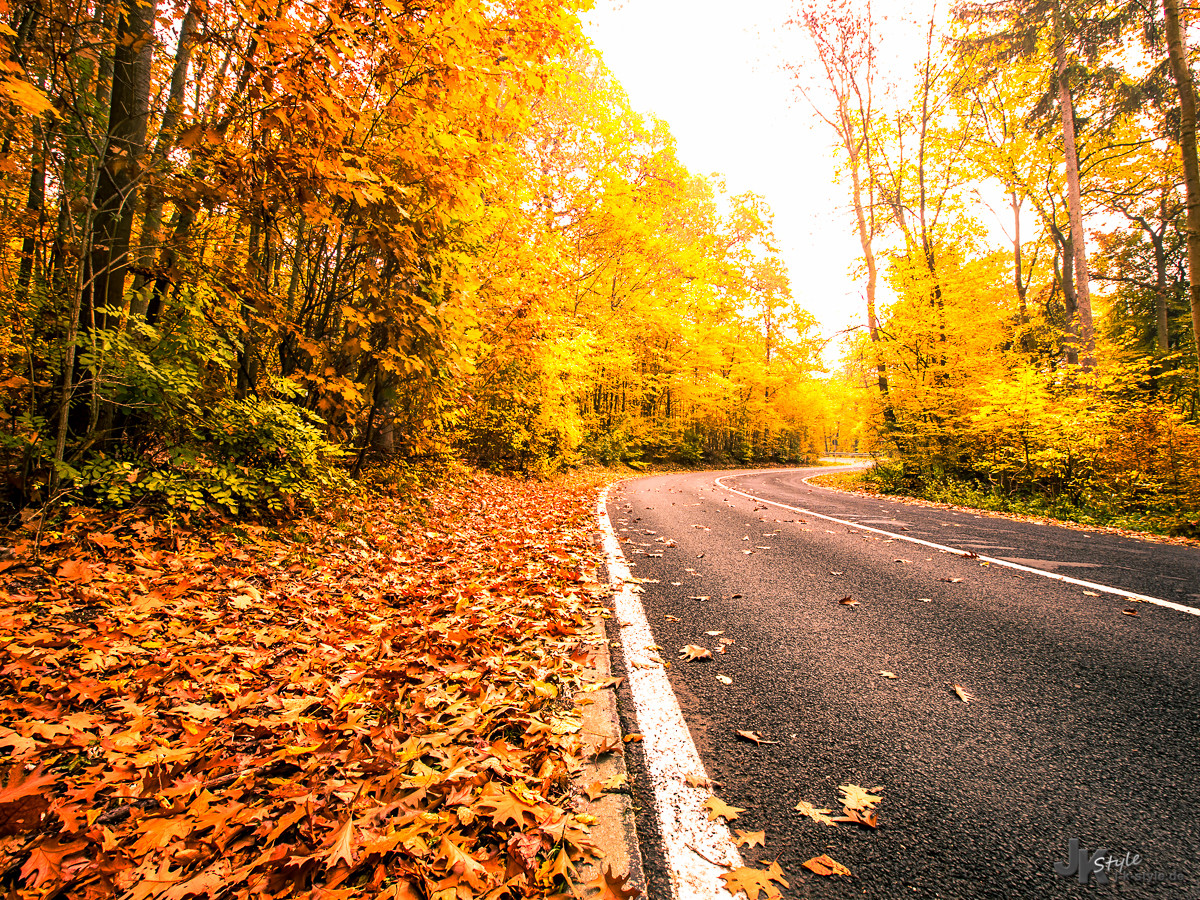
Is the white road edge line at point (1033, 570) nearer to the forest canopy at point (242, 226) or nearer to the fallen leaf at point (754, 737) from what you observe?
the fallen leaf at point (754, 737)

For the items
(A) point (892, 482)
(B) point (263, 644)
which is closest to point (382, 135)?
(B) point (263, 644)

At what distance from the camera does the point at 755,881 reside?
1403 mm

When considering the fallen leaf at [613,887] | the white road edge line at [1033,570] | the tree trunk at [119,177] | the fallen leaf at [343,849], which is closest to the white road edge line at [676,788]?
the fallen leaf at [613,887]

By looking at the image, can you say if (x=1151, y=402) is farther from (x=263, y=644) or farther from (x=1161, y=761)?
(x=263, y=644)

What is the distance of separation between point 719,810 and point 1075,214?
17706 millimetres

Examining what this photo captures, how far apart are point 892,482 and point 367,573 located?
47.1ft

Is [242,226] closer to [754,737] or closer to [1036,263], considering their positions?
[754,737]

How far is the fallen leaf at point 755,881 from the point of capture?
1368 mm

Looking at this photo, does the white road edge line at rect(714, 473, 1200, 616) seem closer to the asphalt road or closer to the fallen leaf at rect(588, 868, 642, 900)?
the asphalt road

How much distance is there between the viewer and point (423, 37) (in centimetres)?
400

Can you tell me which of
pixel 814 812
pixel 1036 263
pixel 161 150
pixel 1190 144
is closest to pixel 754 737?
pixel 814 812

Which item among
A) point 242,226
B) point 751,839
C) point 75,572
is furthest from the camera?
point 242,226

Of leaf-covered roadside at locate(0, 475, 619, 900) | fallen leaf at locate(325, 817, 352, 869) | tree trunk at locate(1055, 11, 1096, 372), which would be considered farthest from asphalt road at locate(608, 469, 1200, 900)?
tree trunk at locate(1055, 11, 1096, 372)

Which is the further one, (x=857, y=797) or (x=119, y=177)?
(x=119, y=177)
